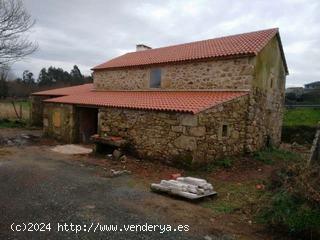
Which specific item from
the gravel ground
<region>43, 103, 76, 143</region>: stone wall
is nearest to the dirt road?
the gravel ground

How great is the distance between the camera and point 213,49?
537 inches

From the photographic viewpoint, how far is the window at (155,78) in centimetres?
1489

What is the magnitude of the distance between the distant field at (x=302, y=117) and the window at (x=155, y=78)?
33.1 ft

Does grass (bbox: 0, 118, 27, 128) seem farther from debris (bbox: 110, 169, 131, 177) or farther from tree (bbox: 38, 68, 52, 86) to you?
tree (bbox: 38, 68, 52, 86)

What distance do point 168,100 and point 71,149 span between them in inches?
207

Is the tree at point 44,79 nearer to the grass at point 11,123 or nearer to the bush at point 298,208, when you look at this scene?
the grass at point 11,123

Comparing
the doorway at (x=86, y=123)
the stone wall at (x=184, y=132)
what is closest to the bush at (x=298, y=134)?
the stone wall at (x=184, y=132)

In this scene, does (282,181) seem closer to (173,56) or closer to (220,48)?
(220,48)

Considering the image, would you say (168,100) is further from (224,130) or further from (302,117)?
(302,117)

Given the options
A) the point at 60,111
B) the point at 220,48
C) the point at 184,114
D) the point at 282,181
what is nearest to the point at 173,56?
the point at 220,48

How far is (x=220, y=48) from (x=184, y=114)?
17.2 feet

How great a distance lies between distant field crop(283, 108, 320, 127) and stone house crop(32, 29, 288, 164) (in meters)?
4.31

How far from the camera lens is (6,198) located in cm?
640

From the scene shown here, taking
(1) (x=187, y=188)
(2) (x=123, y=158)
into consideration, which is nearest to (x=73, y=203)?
(1) (x=187, y=188)
